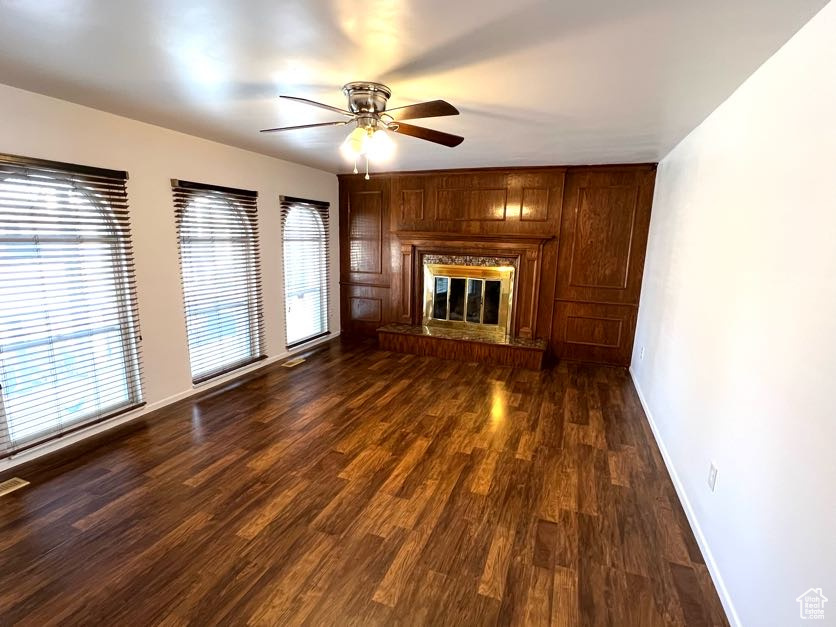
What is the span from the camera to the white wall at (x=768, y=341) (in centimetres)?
123

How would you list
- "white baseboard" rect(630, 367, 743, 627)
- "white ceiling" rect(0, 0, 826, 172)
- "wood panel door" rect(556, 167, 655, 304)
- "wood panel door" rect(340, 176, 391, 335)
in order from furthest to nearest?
"wood panel door" rect(340, 176, 391, 335) → "wood panel door" rect(556, 167, 655, 304) → "white baseboard" rect(630, 367, 743, 627) → "white ceiling" rect(0, 0, 826, 172)

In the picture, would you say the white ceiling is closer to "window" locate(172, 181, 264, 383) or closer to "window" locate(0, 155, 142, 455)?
"window" locate(0, 155, 142, 455)

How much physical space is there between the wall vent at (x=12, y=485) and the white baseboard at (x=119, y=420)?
0.54ft

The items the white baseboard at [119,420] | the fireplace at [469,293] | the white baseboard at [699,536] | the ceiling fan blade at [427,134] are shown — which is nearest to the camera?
the white baseboard at [699,536]

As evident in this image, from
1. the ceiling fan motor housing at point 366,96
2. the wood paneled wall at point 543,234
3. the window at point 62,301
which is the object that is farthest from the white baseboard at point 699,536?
the window at point 62,301

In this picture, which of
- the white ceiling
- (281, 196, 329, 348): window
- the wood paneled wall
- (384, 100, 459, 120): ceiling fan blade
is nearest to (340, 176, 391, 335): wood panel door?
the wood paneled wall

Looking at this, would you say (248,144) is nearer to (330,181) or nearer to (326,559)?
(330,181)

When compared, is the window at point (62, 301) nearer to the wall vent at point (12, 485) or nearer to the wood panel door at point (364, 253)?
the wall vent at point (12, 485)

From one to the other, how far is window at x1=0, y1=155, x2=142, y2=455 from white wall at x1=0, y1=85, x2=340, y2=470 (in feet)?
0.36

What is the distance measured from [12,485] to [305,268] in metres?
3.42

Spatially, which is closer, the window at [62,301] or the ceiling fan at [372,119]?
the ceiling fan at [372,119]

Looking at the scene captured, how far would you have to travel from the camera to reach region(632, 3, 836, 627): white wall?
1.23 meters

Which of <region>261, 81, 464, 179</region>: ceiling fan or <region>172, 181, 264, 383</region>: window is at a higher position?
<region>261, 81, 464, 179</region>: ceiling fan

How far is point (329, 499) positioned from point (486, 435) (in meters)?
1.35
